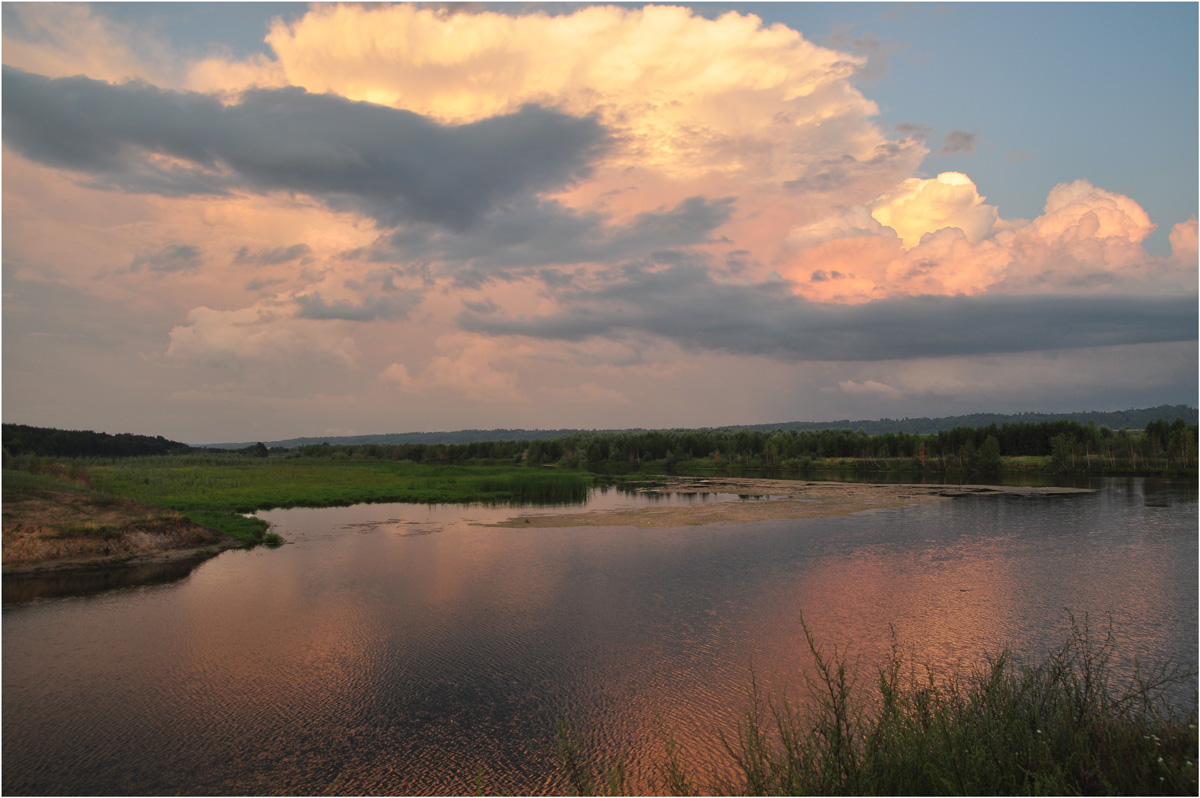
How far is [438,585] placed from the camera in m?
21.1

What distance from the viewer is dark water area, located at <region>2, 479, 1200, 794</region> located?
10109 millimetres

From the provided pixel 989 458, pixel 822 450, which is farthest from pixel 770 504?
pixel 822 450

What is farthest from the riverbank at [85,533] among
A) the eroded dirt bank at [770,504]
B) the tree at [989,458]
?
the tree at [989,458]

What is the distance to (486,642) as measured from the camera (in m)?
15.4

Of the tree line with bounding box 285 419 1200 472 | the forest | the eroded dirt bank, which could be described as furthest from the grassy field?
the tree line with bounding box 285 419 1200 472

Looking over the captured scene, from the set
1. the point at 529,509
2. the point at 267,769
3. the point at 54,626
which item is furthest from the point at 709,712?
the point at 529,509

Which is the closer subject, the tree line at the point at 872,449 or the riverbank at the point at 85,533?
the riverbank at the point at 85,533

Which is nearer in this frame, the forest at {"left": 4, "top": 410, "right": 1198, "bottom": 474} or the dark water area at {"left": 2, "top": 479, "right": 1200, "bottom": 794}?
the dark water area at {"left": 2, "top": 479, "right": 1200, "bottom": 794}

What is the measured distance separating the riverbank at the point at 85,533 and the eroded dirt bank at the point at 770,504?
48.3 ft

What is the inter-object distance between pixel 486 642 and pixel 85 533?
17.6m

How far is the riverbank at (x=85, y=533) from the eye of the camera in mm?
21891

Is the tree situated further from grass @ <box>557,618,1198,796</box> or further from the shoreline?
grass @ <box>557,618,1198,796</box>

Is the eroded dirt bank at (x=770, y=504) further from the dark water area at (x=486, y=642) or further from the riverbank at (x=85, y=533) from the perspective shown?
the riverbank at (x=85, y=533)

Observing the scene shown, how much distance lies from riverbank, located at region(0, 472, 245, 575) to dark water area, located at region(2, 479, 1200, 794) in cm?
219
